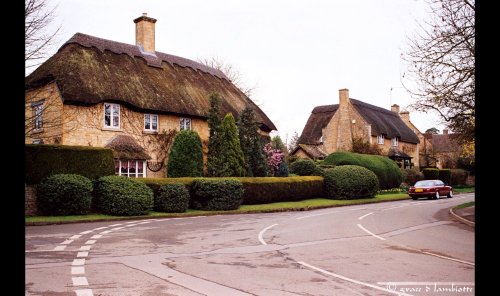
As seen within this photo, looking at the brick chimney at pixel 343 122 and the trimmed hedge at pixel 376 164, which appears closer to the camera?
the trimmed hedge at pixel 376 164

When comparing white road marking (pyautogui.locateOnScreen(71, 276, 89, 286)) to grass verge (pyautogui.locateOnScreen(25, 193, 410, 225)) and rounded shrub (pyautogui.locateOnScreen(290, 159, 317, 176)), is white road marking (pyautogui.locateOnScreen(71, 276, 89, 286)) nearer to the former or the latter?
grass verge (pyautogui.locateOnScreen(25, 193, 410, 225))

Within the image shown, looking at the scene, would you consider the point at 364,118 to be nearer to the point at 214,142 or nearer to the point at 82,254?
the point at 214,142

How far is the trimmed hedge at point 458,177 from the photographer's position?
5750 cm

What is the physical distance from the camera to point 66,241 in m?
12.8

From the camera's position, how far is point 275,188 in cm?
2942

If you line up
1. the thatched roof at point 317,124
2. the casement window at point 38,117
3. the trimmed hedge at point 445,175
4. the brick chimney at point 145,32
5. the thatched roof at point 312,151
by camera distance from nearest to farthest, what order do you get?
the casement window at point 38,117 → the brick chimney at point 145,32 → the thatched roof at point 312,151 → the trimmed hedge at point 445,175 → the thatched roof at point 317,124

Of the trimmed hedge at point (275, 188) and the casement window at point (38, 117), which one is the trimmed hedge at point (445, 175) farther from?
the casement window at point (38, 117)

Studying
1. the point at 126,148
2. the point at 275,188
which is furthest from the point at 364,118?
the point at 126,148

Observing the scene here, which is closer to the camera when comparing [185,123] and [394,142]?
[185,123]

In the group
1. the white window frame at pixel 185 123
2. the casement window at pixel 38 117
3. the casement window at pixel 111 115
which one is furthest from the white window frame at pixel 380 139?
the casement window at pixel 38 117

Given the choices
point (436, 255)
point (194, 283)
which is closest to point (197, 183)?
point (436, 255)

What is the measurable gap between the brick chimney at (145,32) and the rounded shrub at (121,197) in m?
17.6

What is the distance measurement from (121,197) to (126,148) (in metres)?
8.22
